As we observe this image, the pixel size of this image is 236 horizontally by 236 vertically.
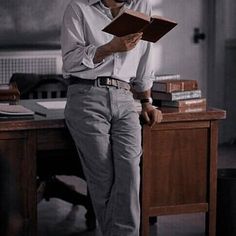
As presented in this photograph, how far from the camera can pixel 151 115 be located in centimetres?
358

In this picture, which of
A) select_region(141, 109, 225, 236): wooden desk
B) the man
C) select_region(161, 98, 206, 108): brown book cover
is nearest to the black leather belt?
the man

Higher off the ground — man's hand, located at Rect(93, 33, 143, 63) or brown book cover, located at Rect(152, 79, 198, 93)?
man's hand, located at Rect(93, 33, 143, 63)

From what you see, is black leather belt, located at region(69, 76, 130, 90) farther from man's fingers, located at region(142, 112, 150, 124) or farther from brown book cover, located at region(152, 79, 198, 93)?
brown book cover, located at region(152, 79, 198, 93)

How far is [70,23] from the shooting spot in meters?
3.29

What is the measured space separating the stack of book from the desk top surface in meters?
0.06

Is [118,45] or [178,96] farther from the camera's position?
[178,96]

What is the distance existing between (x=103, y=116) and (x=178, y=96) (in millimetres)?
611

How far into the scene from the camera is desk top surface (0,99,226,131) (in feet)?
11.1

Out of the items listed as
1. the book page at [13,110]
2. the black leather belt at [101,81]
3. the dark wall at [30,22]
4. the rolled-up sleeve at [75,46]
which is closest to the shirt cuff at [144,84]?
the black leather belt at [101,81]

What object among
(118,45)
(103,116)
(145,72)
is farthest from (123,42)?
(145,72)

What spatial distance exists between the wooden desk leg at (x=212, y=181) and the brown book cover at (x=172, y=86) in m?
0.24

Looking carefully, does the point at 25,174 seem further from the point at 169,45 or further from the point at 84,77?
the point at 169,45

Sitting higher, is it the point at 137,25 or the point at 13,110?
the point at 137,25

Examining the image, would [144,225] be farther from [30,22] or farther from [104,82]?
[30,22]
